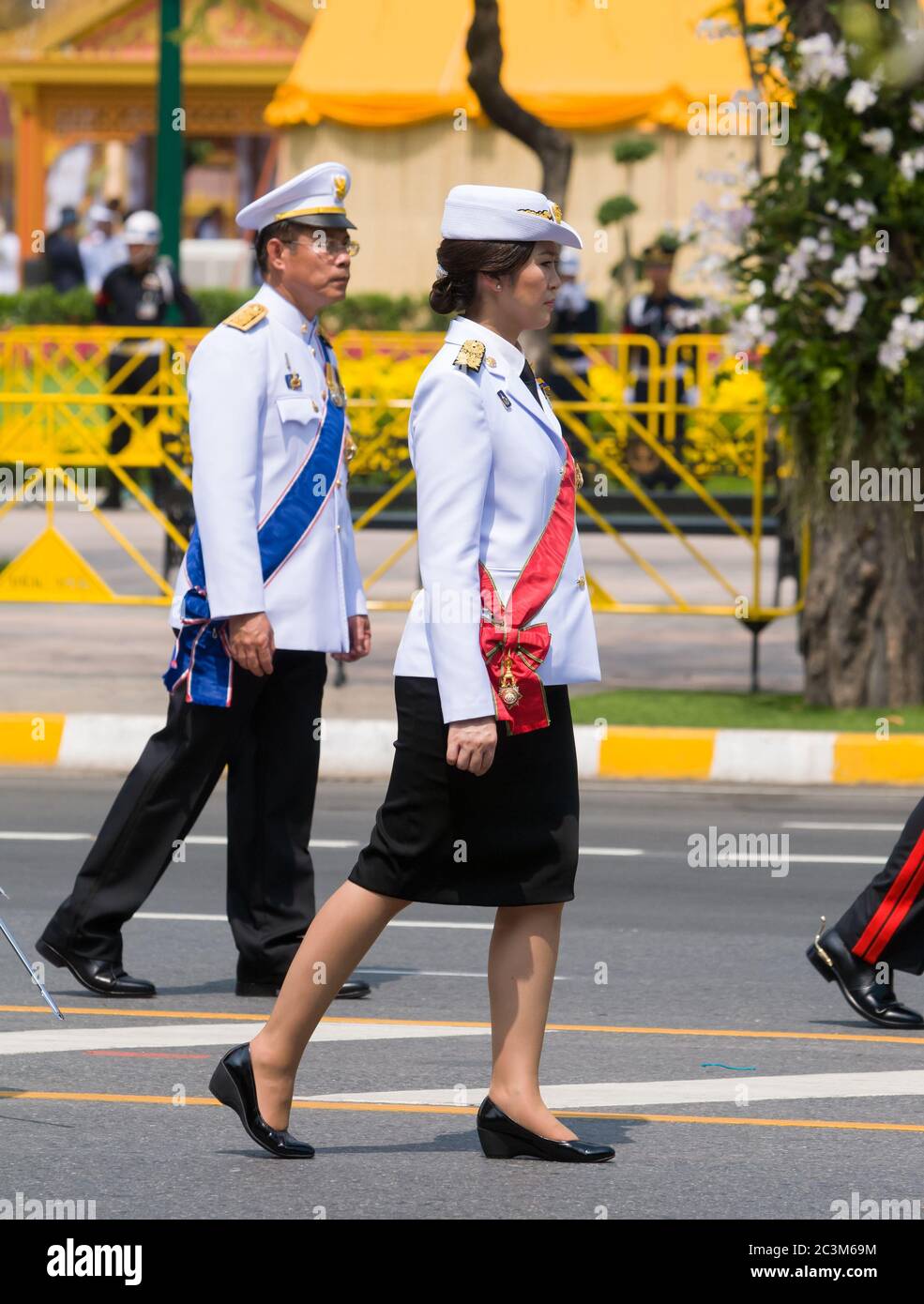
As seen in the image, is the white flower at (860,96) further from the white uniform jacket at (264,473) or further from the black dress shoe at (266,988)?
the black dress shoe at (266,988)

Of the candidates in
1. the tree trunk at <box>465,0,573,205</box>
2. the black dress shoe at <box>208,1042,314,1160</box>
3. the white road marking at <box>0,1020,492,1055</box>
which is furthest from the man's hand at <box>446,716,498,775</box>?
the tree trunk at <box>465,0,573,205</box>

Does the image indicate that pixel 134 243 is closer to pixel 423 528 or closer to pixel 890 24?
pixel 890 24

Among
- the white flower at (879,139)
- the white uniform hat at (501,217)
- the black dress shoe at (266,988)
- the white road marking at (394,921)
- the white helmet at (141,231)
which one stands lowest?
the white road marking at (394,921)

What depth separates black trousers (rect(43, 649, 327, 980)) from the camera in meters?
6.49

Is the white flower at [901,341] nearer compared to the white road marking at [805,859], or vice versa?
the white road marking at [805,859]

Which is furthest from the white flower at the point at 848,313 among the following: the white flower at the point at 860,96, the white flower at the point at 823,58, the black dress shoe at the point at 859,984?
the black dress shoe at the point at 859,984

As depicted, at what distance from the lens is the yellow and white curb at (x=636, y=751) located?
10320 millimetres

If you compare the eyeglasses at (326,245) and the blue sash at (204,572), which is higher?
the eyeglasses at (326,245)

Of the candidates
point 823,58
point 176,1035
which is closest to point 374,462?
point 823,58

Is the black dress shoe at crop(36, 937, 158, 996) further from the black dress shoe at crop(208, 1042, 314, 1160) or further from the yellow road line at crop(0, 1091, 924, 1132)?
the black dress shoe at crop(208, 1042, 314, 1160)

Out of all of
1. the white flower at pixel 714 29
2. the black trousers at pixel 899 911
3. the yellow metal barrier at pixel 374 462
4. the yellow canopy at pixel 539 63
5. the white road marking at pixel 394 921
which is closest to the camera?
the black trousers at pixel 899 911

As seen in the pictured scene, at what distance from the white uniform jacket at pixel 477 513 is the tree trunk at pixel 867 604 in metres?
6.13

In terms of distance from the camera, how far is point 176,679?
6434 mm

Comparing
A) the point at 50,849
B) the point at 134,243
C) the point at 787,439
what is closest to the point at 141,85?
the point at 134,243
